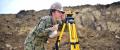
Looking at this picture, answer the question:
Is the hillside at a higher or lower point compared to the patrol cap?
lower

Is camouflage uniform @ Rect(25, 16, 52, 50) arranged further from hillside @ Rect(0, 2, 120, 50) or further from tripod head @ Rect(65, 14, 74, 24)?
hillside @ Rect(0, 2, 120, 50)

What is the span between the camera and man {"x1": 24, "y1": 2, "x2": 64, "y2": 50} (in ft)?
22.0

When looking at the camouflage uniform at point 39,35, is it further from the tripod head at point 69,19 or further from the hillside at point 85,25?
the hillside at point 85,25

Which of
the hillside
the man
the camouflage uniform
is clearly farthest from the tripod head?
the hillside

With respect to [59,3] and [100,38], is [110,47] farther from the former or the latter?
[59,3]

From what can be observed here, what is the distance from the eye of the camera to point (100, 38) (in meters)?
20.3

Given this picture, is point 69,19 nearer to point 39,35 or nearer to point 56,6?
point 56,6

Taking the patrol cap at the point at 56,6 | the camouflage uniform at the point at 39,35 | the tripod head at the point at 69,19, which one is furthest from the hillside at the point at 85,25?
the tripod head at the point at 69,19

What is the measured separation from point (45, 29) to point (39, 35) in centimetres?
22

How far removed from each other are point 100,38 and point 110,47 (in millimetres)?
2613

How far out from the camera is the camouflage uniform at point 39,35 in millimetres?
6855

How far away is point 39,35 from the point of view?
22.9ft

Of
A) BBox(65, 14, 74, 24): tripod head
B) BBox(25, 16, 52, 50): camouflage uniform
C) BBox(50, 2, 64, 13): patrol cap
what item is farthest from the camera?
BBox(25, 16, 52, 50): camouflage uniform

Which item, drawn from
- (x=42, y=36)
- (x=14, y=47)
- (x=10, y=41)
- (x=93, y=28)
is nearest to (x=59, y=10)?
(x=42, y=36)
